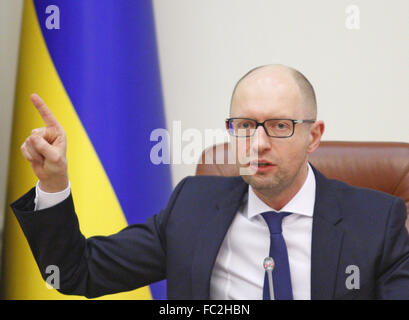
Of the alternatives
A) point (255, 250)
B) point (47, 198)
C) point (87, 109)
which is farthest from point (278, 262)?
point (87, 109)

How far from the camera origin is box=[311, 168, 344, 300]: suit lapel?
123 centimetres

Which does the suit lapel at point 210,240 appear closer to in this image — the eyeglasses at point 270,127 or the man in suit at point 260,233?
the man in suit at point 260,233

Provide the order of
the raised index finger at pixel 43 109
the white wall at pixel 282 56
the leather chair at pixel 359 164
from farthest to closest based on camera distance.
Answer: the white wall at pixel 282 56, the leather chair at pixel 359 164, the raised index finger at pixel 43 109

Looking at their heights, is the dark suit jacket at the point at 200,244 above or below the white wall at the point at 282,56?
below

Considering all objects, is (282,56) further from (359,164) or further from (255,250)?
(255,250)

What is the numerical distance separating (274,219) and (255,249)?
0.32 feet

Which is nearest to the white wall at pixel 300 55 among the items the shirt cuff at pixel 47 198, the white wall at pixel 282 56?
the white wall at pixel 282 56

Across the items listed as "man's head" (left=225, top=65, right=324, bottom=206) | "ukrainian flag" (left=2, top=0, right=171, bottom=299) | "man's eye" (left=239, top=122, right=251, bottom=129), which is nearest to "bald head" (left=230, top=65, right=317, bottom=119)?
"man's head" (left=225, top=65, right=324, bottom=206)

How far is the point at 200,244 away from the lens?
1.35 m

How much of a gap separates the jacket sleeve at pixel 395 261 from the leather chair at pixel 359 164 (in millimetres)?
327

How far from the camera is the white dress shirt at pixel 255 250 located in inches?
51.3

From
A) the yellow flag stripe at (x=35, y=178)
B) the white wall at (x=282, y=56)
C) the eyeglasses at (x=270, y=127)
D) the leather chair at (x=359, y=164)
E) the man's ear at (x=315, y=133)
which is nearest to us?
the eyeglasses at (x=270, y=127)
